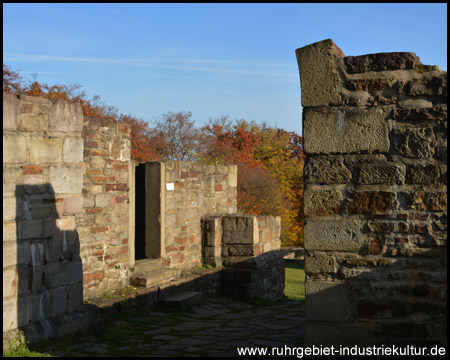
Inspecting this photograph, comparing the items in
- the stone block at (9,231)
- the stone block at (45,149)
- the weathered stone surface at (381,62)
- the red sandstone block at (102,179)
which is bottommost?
the stone block at (9,231)

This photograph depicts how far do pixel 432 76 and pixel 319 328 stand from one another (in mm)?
1768

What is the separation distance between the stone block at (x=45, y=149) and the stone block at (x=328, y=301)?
2.87 metres

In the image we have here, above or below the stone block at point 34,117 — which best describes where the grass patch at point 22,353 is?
below

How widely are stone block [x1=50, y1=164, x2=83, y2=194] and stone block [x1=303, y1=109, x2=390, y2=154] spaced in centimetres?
274

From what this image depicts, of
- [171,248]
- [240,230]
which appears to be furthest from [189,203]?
[240,230]

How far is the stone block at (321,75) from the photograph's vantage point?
12.2 ft

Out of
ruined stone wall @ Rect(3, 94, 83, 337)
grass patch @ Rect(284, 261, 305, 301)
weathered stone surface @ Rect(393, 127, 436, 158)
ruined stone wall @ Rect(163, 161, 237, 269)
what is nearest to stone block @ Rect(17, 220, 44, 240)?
ruined stone wall @ Rect(3, 94, 83, 337)

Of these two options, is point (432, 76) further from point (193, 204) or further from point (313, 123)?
point (193, 204)

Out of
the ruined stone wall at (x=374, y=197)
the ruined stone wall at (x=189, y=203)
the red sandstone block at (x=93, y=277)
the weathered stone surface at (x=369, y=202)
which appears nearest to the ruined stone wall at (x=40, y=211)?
the red sandstone block at (x=93, y=277)

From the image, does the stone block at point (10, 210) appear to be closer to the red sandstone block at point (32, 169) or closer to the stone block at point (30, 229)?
→ the stone block at point (30, 229)

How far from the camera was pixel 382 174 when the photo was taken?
3.65 metres

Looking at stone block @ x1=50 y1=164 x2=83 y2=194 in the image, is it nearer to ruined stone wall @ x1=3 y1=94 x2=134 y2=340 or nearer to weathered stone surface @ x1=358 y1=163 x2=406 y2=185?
ruined stone wall @ x1=3 y1=94 x2=134 y2=340

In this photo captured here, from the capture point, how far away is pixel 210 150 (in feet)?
109

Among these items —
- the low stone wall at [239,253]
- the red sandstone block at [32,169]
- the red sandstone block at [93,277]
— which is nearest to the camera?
the red sandstone block at [32,169]
